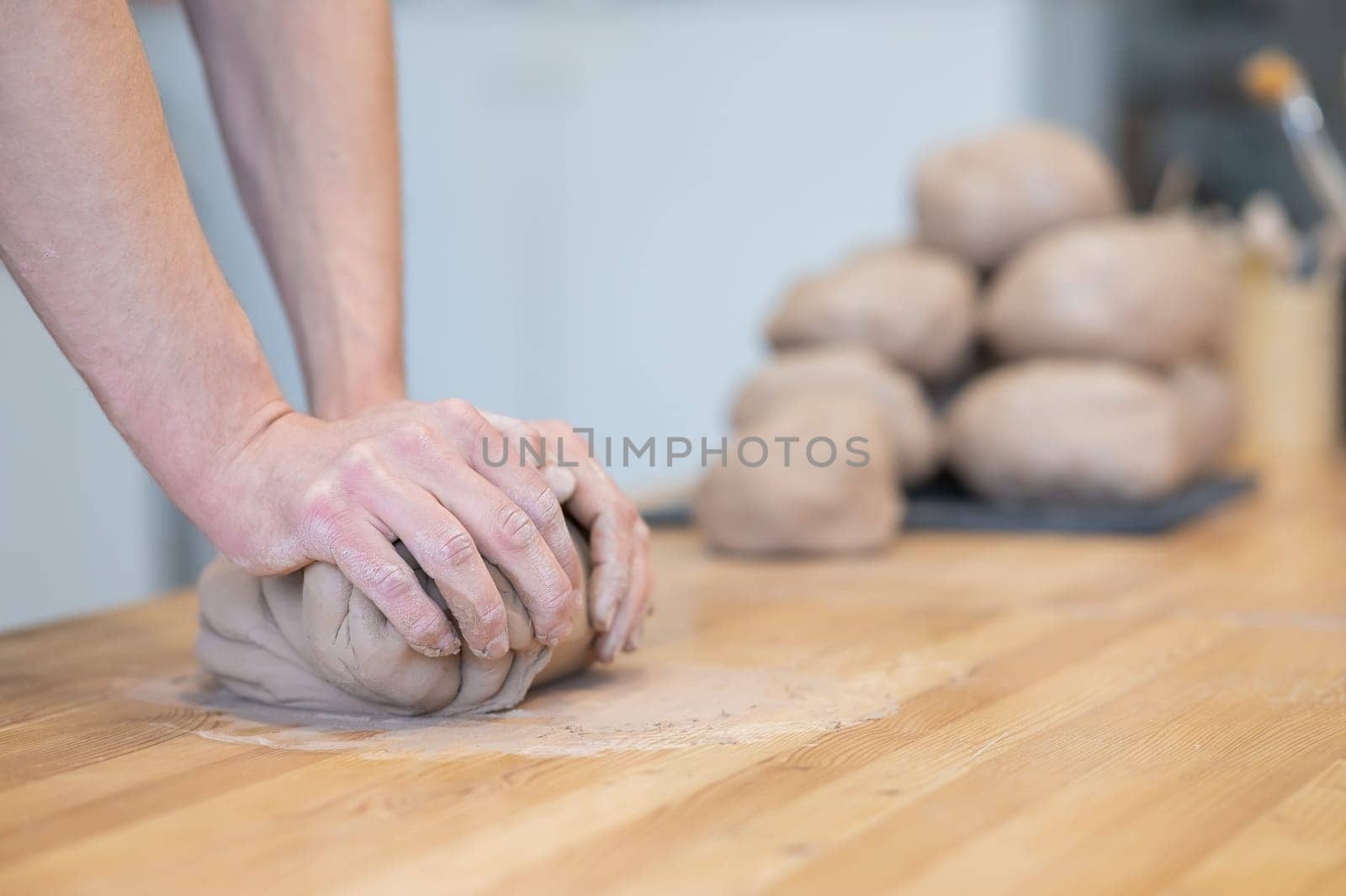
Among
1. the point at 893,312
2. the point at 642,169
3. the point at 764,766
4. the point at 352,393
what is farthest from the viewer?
the point at 642,169

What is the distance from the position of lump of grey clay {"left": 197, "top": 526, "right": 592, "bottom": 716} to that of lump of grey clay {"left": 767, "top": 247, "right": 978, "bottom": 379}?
2.99ft

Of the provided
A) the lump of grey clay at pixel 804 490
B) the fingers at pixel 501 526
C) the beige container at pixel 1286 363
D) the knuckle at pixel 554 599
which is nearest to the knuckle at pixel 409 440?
the fingers at pixel 501 526

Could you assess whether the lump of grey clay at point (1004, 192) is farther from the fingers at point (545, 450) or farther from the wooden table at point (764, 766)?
the fingers at point (545, 450)

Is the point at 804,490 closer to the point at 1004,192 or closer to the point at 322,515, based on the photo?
the point at 1004,192

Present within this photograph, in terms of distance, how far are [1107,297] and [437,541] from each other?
45.7 inches

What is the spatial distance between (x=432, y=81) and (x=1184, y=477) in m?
2.23

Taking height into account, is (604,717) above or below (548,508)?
below

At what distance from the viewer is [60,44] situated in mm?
749

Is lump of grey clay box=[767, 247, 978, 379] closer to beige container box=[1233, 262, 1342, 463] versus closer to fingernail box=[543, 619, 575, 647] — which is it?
beige container box=[1233, 262, 1342, 463]

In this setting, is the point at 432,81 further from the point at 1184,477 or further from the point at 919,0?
the point at 1184,477

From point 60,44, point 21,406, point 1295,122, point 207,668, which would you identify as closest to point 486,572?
point 207,668

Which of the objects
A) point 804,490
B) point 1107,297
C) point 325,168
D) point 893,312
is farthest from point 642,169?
point 325,168

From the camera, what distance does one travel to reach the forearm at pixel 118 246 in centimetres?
75

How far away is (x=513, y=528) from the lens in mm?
801
